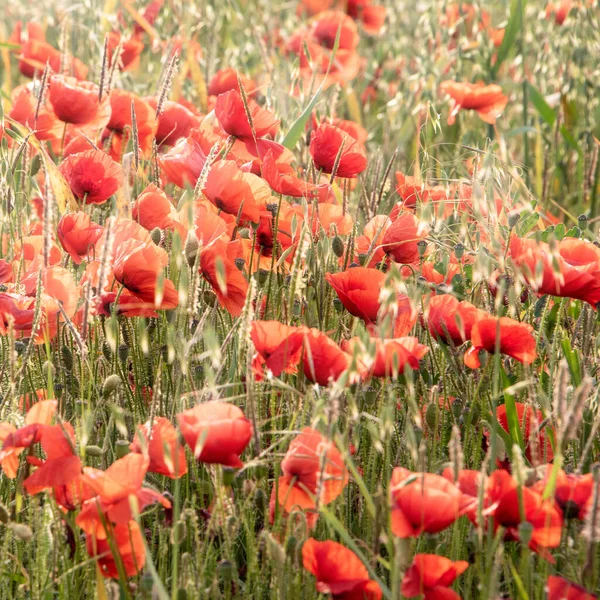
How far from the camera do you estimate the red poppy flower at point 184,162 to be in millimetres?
1397

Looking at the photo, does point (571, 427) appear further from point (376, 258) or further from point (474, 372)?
point (376, 258)

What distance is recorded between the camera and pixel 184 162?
140 cm

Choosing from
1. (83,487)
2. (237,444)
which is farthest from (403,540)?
(83,487)

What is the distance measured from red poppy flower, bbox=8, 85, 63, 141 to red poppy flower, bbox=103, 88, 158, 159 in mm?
106

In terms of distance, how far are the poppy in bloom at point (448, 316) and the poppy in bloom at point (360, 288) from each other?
2.8 inches

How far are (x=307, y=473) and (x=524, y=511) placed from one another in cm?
22

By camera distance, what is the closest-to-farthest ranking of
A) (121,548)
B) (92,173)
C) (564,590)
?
(564,590) → (121,548) → (92,173)

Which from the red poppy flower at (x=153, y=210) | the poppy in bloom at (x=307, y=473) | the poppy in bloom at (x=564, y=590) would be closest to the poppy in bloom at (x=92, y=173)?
the red poppy flower at (x=153, y=210)

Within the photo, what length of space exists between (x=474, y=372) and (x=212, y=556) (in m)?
0.51

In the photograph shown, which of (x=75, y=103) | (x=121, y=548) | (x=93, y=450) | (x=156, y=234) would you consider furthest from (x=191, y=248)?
(x=75, y=103)

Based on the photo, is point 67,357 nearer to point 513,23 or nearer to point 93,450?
point 93,450

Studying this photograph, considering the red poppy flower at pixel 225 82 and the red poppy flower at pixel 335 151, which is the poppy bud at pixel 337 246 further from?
the red poppy flower at pixel 225 82

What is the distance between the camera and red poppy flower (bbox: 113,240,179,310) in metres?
1.21

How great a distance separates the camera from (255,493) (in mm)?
1083
